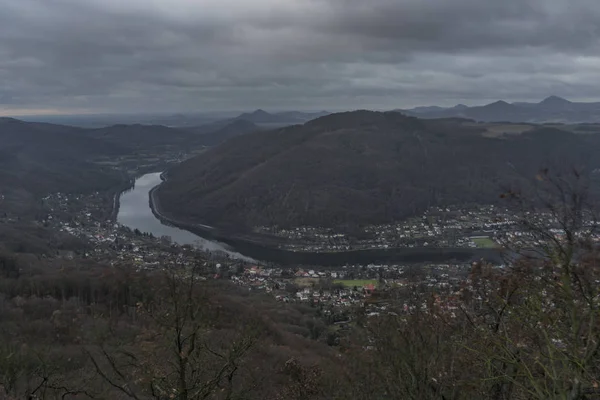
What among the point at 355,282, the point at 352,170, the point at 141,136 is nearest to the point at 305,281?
the point at 355,282

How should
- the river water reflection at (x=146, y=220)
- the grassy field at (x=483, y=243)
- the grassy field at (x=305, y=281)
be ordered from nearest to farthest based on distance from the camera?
the grassy field at (x=305, y=281)
the grassy field at (x=483, y=243)
the river water reflection at (x=146, y=220)

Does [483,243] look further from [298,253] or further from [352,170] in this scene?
[352,170]

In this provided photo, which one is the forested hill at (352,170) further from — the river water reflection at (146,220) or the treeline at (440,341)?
the treeline at (440,341)

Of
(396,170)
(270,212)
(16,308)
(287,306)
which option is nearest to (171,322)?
(16,308)

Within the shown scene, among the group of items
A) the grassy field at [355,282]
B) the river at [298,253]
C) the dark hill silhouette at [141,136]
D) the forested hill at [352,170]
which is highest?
the dark hill silhouette at [141,136]

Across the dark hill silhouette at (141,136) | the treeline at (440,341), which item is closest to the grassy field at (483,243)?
the treeline at (440,341)

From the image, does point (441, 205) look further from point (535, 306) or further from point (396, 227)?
point (535, 306)

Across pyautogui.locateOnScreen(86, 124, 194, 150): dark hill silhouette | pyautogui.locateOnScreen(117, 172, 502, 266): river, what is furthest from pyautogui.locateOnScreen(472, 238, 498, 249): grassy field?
pyautogui.locateOnScreen(86, 124, 194, 150): dark hill silhouette

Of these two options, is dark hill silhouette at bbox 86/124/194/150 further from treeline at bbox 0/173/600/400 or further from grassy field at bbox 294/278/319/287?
treeline at bbox 0/173/600/400
